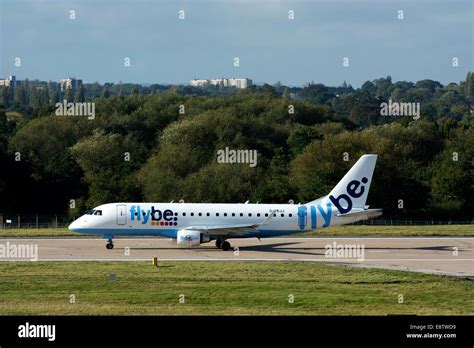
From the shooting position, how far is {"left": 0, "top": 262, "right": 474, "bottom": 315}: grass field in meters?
35.7

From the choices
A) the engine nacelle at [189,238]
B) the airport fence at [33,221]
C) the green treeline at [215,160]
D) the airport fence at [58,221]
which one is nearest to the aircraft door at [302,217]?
the engine nacelle at [189,238]

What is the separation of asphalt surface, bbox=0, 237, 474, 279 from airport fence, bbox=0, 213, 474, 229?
16.8 meters

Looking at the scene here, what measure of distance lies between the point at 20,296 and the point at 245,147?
288 feet

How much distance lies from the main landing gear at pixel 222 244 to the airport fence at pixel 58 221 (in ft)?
88.8

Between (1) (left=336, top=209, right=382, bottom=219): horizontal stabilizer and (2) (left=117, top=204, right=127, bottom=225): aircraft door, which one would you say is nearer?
A: (2) (left=117, top=204, right=127, bottom=225): aircraft door

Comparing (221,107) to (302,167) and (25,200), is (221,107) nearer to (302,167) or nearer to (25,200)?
(302,167)

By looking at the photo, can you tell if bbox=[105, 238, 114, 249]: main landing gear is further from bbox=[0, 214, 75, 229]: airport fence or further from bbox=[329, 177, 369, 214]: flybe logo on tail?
bbox=[0, 214, 75, 229]: airport fence

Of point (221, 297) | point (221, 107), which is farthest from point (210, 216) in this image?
point (221, 107)

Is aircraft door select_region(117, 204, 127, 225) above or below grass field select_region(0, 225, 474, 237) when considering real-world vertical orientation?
above

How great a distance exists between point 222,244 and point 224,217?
2094 millimetres
